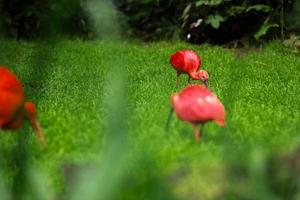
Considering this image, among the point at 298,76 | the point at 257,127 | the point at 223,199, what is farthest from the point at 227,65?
the point at 223,199

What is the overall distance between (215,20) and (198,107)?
587 cm

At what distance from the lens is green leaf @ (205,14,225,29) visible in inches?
319

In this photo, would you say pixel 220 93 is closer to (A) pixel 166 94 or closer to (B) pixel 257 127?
(A) pixel 166 94

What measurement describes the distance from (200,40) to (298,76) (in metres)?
2.92

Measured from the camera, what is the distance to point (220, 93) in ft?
14.2

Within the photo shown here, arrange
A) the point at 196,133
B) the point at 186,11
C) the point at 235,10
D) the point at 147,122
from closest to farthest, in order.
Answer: the point at 196,133 → the point at 147,122 → the point at 235,10 → the point at 186,11

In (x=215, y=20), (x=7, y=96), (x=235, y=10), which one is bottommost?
(x=215, y=20)

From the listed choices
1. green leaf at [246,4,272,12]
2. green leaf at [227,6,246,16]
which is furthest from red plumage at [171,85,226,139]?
green leaf at [227,6,246,16]

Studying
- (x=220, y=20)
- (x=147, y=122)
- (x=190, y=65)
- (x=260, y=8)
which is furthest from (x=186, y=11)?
(x=147, y=122)

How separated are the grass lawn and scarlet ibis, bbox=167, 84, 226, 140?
88mm

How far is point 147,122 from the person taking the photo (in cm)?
275

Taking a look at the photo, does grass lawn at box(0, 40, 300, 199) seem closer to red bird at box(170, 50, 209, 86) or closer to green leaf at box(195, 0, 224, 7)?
red bird at box(170, 50, 209, 86)

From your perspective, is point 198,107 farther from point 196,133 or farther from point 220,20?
point 220,20

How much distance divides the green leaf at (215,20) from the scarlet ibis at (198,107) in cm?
567
